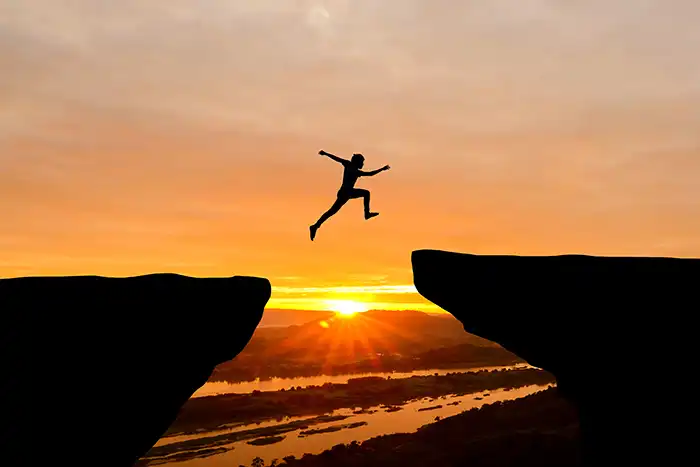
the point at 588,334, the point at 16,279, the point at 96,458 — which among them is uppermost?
the point at 16,279

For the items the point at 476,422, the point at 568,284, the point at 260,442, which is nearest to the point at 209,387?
the point at 260,442

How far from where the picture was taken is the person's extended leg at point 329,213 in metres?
12.0

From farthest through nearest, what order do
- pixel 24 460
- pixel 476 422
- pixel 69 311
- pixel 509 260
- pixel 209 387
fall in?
1. pixel 209 387
2. pixel 476 422
3. pixel 509 260
4. pixel 69 311
5. pixel 24 460

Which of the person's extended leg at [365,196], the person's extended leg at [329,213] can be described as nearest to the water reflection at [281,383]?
the person's extended leg at [329,213]

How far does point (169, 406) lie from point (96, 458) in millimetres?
1409

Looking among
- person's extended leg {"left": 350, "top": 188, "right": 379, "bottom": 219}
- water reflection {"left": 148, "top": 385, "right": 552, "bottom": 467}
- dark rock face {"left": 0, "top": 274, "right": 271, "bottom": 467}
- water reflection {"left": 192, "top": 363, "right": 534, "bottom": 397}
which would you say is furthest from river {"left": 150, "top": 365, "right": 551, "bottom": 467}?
person's extended leg {"left": 350, "top": 188, "right": 379, "bottom": 219}

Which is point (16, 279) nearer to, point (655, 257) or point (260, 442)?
point (655, 257)

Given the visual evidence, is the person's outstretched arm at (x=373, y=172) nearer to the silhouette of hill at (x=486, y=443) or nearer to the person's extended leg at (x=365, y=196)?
the person's extended leg at (x=365, y=196)

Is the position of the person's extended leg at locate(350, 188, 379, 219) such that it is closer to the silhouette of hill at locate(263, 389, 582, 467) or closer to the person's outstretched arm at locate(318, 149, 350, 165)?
the person's outstretched arm at locate(318, 149, 350, 165)

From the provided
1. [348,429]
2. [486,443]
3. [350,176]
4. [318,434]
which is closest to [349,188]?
[350,176]

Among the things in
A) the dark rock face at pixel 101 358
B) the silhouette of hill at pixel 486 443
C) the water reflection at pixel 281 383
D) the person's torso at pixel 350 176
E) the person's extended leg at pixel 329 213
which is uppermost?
the person's torso at pixel 350 176

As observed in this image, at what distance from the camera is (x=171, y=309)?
1020 centimetres

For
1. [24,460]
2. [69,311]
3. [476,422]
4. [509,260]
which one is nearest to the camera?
[24,460]

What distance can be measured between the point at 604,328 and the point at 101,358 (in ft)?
26.5
